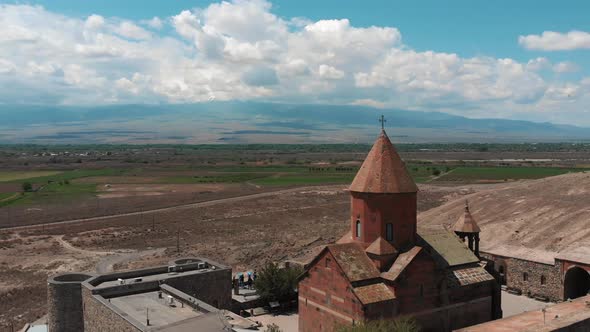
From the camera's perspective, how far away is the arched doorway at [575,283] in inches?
995

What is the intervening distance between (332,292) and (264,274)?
7.62 m

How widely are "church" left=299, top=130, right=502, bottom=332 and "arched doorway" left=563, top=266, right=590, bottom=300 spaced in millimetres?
6203

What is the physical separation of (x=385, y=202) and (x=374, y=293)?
3513mm

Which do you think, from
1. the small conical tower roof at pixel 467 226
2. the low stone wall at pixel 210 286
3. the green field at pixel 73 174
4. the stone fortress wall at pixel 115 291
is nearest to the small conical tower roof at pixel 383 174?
the small conical tower roof at pixel 467 226

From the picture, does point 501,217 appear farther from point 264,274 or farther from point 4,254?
point 4,254

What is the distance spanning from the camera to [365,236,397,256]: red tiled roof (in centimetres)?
1909

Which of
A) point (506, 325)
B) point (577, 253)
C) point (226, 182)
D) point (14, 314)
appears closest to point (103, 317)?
point (14, 314)

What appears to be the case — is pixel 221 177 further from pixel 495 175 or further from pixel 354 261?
pixel 354 261

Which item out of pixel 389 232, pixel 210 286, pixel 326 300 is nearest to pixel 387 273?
pixel 389 232

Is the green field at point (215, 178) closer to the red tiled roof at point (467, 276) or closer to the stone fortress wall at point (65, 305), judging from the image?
the stone fortress wall at point (65, 305)

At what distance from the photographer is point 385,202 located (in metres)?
19.7

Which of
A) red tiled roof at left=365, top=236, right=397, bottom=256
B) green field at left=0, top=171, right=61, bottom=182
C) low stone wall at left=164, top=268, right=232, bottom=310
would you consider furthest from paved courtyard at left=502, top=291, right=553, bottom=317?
green field at left=0, top=171, right=61, bottom=182

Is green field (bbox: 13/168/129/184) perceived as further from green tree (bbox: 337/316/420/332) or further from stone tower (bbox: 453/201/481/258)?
green tree (bbox: 337/316/420/332)

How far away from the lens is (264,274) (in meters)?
26.1
